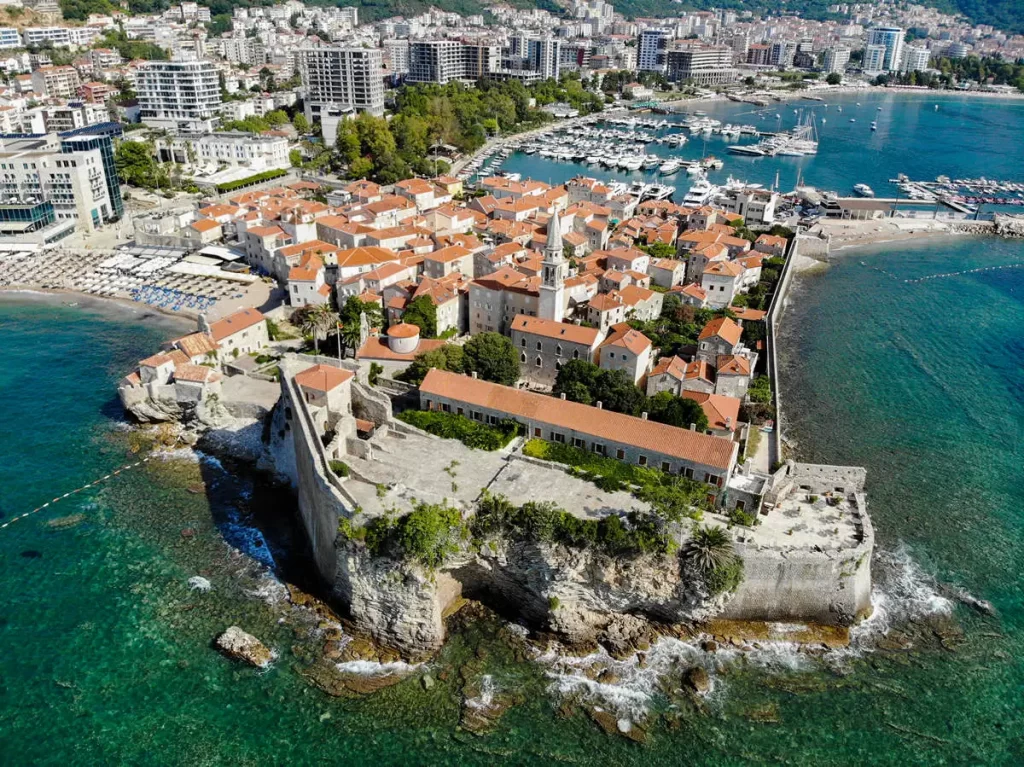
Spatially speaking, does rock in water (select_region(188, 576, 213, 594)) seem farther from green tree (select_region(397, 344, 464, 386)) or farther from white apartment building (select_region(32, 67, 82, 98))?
white apartment building (select_region(32, 67, 82, 98))

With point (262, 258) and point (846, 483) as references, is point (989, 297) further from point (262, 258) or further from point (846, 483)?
point (262, 258)

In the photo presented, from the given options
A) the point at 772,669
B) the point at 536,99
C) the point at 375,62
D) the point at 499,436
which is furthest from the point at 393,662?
the point at 536,99

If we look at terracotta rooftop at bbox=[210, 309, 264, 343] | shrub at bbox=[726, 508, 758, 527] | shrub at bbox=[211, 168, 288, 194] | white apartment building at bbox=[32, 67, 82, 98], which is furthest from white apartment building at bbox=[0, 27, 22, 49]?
shrub at bbox=[726, 508, 758, 527]

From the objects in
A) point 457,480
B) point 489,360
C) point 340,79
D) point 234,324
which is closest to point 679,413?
point 489,360

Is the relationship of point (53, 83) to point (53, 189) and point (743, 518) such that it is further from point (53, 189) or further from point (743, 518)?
point (743, 518)

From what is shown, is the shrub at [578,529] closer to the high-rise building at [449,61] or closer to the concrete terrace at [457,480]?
the concrete terrace at [457,480]

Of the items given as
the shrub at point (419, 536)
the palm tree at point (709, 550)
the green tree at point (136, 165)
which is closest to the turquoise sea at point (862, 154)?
the green tree at point (136, 165)
